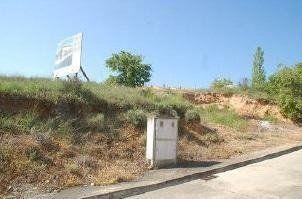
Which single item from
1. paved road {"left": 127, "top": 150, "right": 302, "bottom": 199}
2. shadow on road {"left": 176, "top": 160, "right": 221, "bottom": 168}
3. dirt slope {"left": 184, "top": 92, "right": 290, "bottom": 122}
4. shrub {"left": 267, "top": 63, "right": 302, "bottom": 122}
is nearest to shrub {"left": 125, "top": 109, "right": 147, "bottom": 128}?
shadow on road {"left": 176, "top": 160, "right": 221, "bottom": 168}

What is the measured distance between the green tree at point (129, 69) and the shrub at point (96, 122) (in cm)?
2694

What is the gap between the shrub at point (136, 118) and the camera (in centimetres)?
1342

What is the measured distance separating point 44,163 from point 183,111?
7690 mm

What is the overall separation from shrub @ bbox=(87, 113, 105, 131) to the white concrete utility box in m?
1.82

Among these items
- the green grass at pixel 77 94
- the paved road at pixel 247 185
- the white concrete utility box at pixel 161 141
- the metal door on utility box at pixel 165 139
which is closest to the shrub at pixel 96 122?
the green grass at pixel 77 94

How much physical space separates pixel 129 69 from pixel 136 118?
89.4 feet

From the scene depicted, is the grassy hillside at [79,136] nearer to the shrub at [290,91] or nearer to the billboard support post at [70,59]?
the billboard support post at [70,59]

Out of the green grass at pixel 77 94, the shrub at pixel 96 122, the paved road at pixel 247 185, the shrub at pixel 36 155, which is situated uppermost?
the green grass at pixel 77 94

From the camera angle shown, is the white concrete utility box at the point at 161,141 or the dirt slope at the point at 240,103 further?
the dirt slope at the point at 240,103

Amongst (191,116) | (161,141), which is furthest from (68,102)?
(191,116)

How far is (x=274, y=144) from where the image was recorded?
17.2 metres

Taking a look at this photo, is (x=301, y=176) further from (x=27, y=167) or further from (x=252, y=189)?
(x=27, y=167)

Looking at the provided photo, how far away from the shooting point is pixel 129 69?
4047cm

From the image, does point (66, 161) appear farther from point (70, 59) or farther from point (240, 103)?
point (240, 103)
